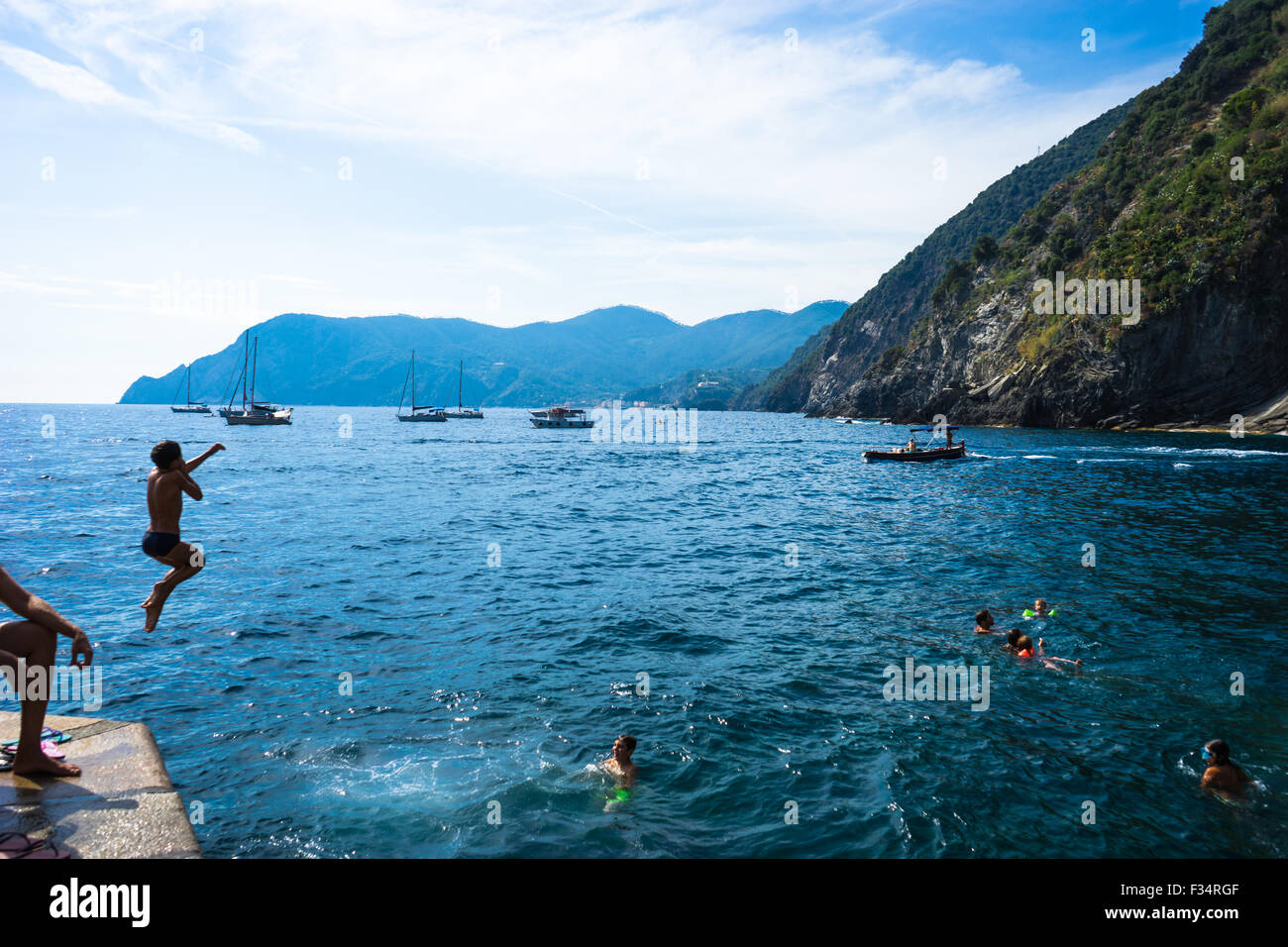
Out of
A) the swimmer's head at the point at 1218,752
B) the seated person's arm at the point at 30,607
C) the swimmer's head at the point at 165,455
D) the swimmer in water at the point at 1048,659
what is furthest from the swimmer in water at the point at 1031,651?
the seated person's arm at the point at 30,607

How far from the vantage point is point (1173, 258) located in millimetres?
82688

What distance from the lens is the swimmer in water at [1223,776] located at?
1017 cm

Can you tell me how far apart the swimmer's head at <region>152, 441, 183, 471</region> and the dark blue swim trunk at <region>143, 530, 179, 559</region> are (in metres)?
0.81

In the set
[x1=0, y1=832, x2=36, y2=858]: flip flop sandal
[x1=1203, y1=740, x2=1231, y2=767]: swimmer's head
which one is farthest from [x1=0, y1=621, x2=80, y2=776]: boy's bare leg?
[x1=1203, y1=740, x2=1231, y2=767]: swimmer's head

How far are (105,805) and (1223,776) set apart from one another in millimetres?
14927

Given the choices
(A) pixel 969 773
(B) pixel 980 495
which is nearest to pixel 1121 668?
(A) pixel 969 773

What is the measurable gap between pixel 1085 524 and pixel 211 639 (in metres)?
35.1

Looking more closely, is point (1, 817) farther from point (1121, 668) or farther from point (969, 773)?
point (1121, 668)

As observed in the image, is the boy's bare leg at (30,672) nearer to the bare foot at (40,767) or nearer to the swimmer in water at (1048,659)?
the bare foot at (40,767)

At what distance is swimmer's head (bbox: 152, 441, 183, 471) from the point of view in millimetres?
7742

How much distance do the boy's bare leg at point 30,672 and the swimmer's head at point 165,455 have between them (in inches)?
83.6
